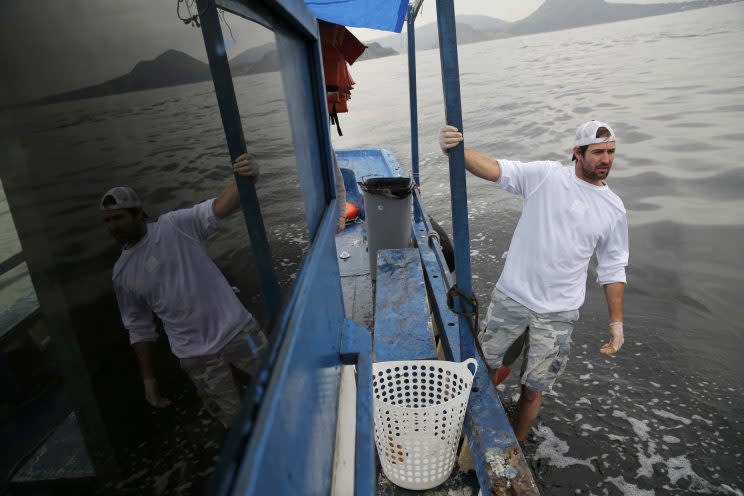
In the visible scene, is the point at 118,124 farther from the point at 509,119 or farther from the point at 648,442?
the point at 509,119

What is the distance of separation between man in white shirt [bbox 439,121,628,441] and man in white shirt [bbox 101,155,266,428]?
7.13 feet

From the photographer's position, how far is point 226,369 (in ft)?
4.33

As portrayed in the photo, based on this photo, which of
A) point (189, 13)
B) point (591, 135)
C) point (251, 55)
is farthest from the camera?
point (591, 135)

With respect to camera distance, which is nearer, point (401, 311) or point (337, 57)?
point (401, 311)

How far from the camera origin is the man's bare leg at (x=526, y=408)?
351 cm

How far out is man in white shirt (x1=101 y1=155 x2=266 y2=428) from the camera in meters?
0.75

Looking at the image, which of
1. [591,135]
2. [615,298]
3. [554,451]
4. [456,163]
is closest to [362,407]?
[456,163]

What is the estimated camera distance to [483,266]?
8.88 m

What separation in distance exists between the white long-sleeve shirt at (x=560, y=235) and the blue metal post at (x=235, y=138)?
2.38 m

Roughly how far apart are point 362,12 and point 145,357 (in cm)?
401

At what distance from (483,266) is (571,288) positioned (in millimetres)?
5785

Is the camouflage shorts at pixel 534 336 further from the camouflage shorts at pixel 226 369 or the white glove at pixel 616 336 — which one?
the camouflage shorts at pixel 226 369

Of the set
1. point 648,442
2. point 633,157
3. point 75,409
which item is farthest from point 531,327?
point 633,157

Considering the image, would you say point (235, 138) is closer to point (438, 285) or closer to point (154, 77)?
point (154, 77)
